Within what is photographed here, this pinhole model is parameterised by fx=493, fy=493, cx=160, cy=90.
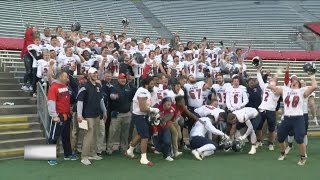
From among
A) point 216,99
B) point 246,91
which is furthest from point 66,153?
point 246,91

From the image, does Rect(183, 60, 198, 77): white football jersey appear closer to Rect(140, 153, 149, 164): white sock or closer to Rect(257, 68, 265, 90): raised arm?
Rect(257, 68, 265, 90): raised arm

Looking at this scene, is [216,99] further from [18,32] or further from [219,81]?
[18,32]

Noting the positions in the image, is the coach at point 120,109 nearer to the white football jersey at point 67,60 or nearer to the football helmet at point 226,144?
the white football jersey at point 67,60

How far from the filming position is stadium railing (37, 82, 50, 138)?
9.53 metres

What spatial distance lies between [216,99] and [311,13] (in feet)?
63.7

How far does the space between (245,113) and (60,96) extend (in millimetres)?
3970

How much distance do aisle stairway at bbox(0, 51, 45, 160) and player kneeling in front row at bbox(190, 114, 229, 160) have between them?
2.99m

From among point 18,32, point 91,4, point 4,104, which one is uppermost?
point 91,4

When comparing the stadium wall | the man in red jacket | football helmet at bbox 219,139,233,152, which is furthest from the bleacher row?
football helmet at bbox 219,139,233,152

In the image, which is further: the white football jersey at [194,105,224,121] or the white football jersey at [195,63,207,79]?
the white football jersey at [195,63,207,79]

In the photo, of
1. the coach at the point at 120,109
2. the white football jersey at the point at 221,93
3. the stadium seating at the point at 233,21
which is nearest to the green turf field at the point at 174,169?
the coach at the point at 120,109

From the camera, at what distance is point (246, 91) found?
35.9ft

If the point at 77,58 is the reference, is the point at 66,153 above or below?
below

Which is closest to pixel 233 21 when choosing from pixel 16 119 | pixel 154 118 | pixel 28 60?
pixel 28 60
